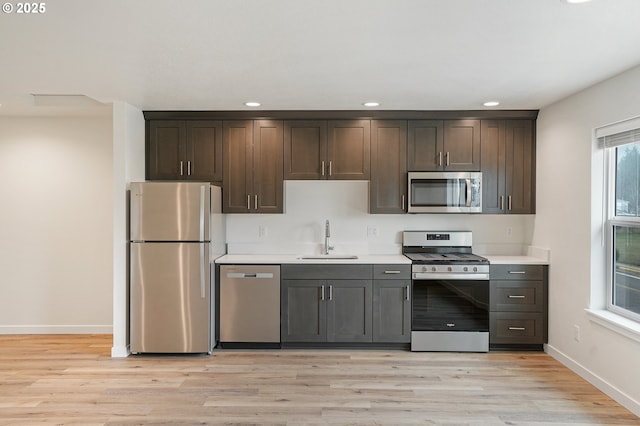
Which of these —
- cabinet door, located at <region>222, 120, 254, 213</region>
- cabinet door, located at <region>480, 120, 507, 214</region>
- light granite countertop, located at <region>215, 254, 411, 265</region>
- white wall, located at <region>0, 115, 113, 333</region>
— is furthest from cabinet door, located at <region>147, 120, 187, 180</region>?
cabinet door, located at <region>480, 120, 507, 214</region>

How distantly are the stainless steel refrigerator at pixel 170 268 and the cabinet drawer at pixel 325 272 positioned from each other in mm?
773

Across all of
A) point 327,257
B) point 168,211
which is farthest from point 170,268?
point 327,257

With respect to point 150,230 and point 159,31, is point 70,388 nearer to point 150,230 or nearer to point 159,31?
point 150,230

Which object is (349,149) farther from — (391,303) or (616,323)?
(616,323)

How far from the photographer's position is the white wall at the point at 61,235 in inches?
196

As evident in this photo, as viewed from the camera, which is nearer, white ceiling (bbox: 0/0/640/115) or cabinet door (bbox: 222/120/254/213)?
white ceiling (bbox: 0/0/640/115)

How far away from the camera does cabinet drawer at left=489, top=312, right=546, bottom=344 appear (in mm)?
4336

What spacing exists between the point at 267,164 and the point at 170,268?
140 centimetres

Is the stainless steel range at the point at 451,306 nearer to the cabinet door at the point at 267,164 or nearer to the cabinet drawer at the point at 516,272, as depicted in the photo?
the cabinet drawer at the point at 516,272

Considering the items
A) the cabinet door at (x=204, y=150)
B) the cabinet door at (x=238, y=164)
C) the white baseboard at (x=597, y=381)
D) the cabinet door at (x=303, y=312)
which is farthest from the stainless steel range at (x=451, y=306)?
the cabinet door at (x=204, y=150)

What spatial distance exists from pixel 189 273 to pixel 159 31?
7.61 feet

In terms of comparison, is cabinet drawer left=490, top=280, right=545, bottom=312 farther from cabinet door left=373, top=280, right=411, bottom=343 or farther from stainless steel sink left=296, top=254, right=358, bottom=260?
stainless steel sink left=296, top=254, right=358, bottom=260

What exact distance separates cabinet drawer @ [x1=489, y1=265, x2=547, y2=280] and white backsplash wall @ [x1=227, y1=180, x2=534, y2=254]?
0.75m

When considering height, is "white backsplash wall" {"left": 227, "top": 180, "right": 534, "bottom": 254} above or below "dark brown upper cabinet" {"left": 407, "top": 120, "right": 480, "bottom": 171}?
below
